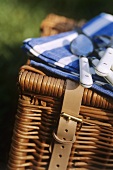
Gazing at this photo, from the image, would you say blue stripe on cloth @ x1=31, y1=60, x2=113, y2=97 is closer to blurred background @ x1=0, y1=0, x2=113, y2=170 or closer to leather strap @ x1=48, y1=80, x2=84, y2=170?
leather strap @ x1=48, y1=80, x2=84, y2=170

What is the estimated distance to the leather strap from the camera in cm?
72

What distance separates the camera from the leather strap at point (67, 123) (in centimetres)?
72

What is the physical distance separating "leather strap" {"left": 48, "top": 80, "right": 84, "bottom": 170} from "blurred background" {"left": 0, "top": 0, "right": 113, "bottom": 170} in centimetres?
29

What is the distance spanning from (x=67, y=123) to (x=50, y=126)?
1.8 inches

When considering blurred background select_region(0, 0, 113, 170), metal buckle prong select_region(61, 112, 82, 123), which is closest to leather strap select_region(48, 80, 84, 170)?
metal buckle prong select_region(61, 112, 82, 123)

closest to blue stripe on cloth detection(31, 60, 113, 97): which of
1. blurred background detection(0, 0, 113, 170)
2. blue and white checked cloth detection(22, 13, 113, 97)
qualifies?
blue and white checked cloth detection(22, 13, 113, 97)

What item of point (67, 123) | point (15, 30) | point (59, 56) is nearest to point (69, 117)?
point (67, 123)

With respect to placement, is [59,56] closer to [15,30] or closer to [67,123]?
[67,123]

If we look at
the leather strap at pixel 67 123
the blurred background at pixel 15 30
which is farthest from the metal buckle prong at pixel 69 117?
the blurred background at pixel 15 30

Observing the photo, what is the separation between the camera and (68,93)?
28.5 inches

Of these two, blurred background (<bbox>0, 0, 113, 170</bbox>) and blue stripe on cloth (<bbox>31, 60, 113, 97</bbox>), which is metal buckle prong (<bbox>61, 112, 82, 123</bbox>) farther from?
blurred background (<bbox>0, 0, 113, 170</bbox>)

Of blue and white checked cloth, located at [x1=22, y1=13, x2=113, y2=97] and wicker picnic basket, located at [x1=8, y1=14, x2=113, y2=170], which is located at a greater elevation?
blue and white checked cloth, located at [x1=22, y1=13, x2=113, y2=97]

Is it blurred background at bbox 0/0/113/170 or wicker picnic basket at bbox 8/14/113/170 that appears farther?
blurred background at bbox 0/0/113/170

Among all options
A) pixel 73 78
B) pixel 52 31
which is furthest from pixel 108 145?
pixel 52 31
